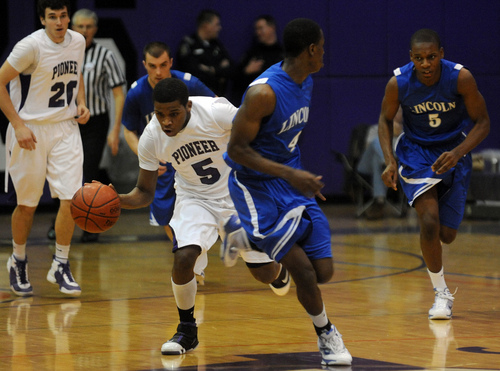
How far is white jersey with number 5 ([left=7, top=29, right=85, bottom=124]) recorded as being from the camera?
21.8 feet

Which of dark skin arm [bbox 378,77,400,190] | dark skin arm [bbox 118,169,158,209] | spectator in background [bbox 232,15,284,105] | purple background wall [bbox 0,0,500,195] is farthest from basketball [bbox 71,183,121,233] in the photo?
purple background wall [bbox 0,0,500,195]

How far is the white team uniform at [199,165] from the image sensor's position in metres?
5.15

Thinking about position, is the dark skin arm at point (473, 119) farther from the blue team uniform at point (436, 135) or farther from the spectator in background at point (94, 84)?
the spectator in background at point (94, 84)

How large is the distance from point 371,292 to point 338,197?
7258 millimetres

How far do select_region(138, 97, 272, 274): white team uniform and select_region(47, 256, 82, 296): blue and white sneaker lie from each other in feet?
5.03

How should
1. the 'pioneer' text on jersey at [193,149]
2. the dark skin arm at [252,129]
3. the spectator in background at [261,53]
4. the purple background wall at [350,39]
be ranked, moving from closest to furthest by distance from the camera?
the dark skin arm at [252,129], the 'pioneer' text on jersey at [193,149], the spectator in background at [261,53], the purple background wall at [350,39]

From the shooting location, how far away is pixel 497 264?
8180 mm

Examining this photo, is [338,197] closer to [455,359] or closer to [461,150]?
[461,150]

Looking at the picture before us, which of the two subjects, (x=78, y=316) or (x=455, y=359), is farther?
(x=78, y=316)

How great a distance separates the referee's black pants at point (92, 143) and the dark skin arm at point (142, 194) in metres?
4.12

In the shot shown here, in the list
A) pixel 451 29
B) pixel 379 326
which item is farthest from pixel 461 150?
pixel 451 29

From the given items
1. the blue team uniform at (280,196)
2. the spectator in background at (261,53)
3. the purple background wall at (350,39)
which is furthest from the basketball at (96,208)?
the purple background wall at (350,39)

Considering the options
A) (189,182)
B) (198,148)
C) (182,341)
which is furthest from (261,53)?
(182,341)

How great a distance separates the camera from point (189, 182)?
5.46 metres
